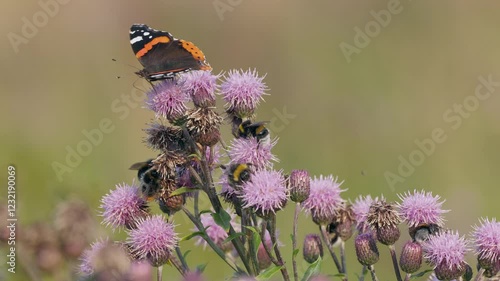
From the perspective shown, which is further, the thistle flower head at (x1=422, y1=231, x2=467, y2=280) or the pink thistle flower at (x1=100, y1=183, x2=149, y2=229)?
the pink thistle flower at (x1=100, y1=183, x2=149, y2=229)

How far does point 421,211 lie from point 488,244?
317mm

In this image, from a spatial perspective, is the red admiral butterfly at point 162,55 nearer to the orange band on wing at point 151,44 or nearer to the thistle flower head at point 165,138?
the orange band on wing at point 151,44

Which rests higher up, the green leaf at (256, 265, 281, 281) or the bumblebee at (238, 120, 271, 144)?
the bumblebee at (238, 120, 271, 144)

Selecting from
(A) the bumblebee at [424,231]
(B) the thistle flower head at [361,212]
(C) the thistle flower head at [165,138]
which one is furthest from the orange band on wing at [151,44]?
(A) the bumblebee at [424,231]

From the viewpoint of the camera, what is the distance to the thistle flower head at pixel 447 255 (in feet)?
9.90

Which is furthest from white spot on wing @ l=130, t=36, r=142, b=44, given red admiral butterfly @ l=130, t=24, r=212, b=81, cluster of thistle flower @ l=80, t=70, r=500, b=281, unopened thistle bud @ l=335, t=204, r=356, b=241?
unopened thistle bud @ l=335, t=204, r=356, b=241

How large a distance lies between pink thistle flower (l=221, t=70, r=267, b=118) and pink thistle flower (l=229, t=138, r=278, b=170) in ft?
0.66

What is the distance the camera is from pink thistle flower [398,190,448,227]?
3.26 m

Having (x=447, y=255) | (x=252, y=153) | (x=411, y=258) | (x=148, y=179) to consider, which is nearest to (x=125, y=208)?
(x=148, y=179)

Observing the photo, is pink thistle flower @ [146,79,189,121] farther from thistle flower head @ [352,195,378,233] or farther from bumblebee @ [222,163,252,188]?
thistle flower head @ [352,195,378,233]

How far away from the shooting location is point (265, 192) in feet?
9.86

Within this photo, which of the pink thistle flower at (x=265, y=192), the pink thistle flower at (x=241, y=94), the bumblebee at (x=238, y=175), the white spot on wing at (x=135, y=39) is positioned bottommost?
the pink thistle flower at (x=265, y=192)

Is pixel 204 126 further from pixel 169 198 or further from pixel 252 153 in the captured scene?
pixel 169 198

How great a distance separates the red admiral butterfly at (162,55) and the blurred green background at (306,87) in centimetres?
268
